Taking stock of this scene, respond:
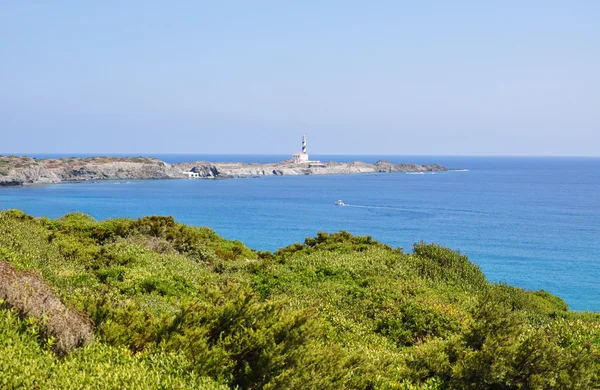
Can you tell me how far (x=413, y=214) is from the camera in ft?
277

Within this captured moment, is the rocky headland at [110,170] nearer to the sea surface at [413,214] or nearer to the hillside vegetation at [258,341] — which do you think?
the sea surface at [413,214]

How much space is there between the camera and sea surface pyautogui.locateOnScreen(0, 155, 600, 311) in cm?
5148

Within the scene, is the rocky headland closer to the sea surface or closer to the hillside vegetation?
the sea surface

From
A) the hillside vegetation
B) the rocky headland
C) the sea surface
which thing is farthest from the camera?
the rocky headland

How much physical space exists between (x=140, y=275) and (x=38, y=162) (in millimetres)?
139605

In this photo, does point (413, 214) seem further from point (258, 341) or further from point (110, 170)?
point (110, 170)

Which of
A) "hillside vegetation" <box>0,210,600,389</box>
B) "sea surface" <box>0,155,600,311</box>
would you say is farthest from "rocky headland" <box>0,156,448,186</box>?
"hillside vegetation" <box>0,210,600,389</box>

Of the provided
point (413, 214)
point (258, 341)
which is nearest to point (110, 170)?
point (413, 214)

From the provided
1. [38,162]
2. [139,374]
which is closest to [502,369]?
[139,374]

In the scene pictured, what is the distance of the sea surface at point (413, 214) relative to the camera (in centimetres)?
5148

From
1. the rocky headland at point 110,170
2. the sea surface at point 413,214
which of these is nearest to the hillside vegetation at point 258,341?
the sea surface at point 413,214

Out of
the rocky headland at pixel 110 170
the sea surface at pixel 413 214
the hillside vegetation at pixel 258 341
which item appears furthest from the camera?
the rocky headland at pixel 110 170

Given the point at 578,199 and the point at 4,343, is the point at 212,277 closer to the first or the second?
the point at 4,343

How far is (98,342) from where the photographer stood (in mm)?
7707
